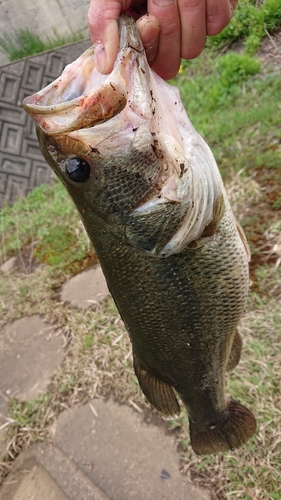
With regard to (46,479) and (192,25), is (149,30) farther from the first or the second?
(46,479)

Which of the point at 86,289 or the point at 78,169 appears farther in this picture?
the point at 86,289

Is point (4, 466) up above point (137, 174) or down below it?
below

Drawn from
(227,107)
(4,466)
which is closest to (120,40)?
(4,466)

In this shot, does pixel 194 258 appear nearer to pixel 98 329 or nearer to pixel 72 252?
pixel 98 329

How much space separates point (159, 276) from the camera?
1318 mm

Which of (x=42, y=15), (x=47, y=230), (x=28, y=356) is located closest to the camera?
(x=28, y=356)

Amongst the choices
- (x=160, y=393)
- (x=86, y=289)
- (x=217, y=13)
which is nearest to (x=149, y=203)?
(x=217, y=13)

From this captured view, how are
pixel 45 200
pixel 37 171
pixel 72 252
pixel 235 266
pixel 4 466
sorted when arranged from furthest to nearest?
1. pixel 37 171
2. pixel 45 200
3. pixel 72 252
4. pixel 4 466
5. pixel 235 266

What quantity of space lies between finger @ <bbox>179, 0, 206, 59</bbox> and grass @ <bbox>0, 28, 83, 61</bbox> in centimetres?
204

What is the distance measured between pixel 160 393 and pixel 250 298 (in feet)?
3.65

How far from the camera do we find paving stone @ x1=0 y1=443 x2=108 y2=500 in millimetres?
2203

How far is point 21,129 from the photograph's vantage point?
16.5 feet

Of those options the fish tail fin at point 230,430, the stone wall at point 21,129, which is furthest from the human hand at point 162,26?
the stone wall at point 21,129

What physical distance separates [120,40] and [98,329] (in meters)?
2.10
